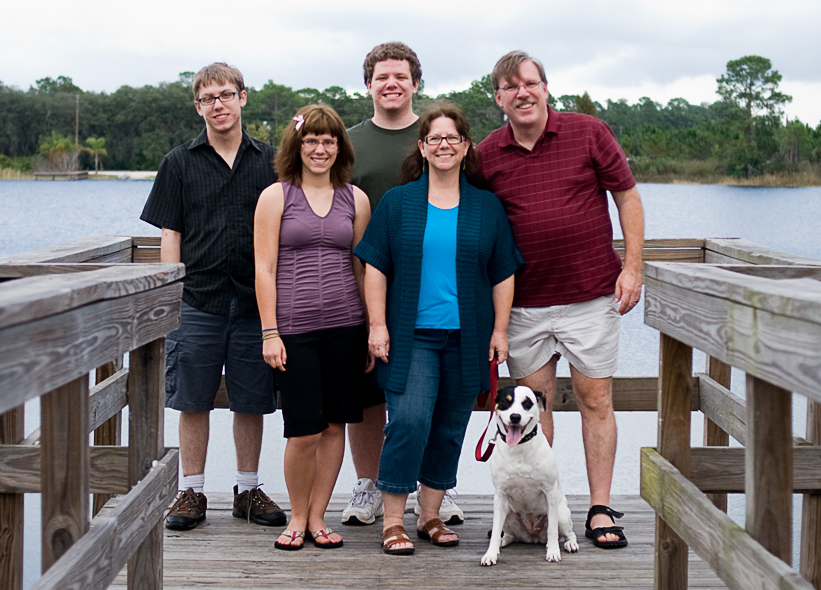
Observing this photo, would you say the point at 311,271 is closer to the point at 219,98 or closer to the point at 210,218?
the point at 210,218

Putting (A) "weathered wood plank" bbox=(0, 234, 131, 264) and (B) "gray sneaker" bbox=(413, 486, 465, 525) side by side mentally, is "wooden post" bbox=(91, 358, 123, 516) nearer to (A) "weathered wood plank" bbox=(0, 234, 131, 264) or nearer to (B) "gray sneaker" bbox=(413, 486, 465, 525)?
(A) "weathered wood plank" bbox=(0, 234, 131, 264)

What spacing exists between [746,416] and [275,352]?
71.8 inches

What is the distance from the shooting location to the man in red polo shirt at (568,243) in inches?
139

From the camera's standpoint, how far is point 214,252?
12.3 feet

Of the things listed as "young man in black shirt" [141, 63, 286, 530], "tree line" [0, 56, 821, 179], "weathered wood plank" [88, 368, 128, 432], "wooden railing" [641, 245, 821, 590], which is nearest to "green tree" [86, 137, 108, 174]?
"tree line" [0, 56, 821, 179]

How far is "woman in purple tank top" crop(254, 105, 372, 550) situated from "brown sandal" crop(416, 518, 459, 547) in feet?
1.20

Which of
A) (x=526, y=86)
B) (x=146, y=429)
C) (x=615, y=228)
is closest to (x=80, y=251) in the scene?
(x=146, y=429)

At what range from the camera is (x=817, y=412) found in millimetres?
3740

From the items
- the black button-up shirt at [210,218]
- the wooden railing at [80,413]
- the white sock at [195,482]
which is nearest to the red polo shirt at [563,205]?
the black button-up shirt at [210,218]

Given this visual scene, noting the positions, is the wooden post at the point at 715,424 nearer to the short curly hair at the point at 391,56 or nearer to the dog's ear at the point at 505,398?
the dog's ear at the point at 505,398

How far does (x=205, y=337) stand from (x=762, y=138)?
114 ft

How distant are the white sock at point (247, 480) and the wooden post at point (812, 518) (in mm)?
2391

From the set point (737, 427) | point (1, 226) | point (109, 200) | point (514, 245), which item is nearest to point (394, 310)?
point (514, 245)

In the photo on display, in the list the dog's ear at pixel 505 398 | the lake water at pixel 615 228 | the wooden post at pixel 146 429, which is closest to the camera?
the wooden post at pixel 146 429
